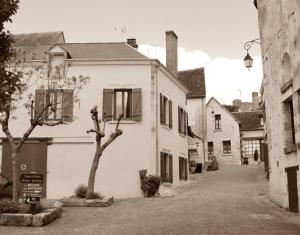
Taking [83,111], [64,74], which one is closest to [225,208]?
[83,111]

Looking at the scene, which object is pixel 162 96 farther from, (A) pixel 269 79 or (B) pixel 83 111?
(A) pixel 269 79

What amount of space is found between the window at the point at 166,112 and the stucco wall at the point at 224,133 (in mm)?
18287

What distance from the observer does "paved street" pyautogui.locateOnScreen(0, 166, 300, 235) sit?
1042 centimetres

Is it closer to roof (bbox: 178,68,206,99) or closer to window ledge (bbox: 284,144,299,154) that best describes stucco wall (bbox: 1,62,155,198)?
window ledge (bbox: 284,144,299,154)

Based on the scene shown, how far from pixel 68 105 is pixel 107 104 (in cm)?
184

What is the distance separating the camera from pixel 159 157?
21.1m

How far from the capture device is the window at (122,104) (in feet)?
67.6

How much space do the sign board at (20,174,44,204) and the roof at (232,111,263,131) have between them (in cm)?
3446

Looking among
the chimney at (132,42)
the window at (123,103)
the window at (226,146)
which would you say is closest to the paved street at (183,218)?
the window at (123,103)

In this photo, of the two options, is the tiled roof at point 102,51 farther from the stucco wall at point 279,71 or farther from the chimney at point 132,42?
the stucco wall at point 279,71

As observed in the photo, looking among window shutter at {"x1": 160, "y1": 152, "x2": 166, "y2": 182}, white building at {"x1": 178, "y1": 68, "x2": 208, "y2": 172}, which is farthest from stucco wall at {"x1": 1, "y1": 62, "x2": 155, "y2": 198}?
white building at {"x1": 178, "y1": 68, "x2": 208, "y2": 172}

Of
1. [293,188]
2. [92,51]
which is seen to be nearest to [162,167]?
[92,51]

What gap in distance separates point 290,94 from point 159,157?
964 centimetres

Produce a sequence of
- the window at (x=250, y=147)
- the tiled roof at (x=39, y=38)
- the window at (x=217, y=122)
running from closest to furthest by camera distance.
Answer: the tiled roof at (x=39, y=38), the window at (x=217, y=122), the window at (x=250, y=147)
